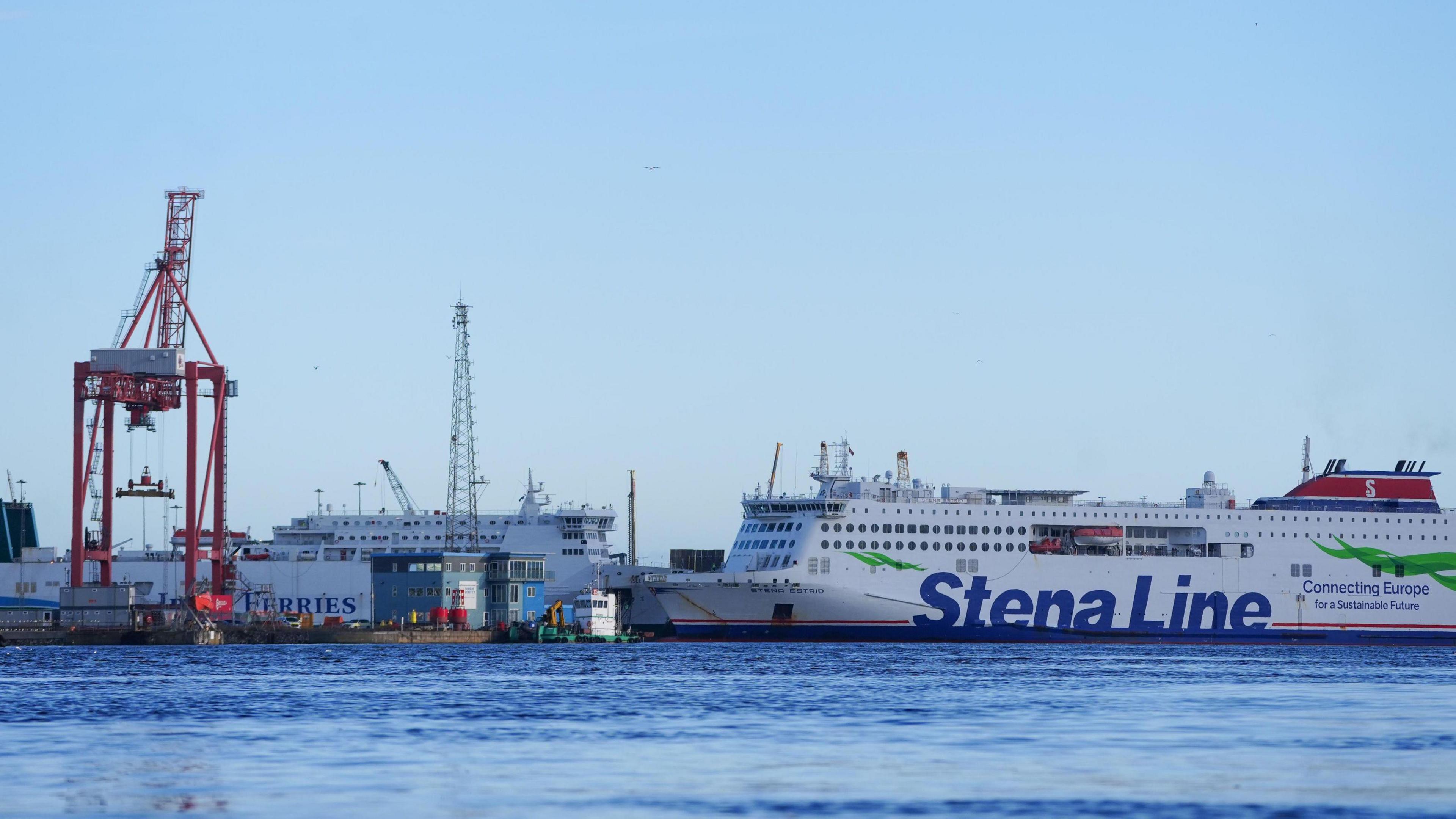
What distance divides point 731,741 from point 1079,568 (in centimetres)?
5048

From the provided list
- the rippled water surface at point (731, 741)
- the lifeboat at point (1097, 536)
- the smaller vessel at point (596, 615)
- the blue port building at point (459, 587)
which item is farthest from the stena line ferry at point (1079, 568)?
the rippled water surface at point (731, 741)

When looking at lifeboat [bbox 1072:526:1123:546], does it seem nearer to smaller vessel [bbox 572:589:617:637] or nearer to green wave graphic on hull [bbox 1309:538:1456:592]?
green wave graphic on hull [bbox 1309:538:1456:592]

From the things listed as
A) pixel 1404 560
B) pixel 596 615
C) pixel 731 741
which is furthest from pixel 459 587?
pixel 731 741

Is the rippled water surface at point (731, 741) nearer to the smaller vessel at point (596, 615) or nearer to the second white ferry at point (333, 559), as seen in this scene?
the smaller vessel at point (596, 615)

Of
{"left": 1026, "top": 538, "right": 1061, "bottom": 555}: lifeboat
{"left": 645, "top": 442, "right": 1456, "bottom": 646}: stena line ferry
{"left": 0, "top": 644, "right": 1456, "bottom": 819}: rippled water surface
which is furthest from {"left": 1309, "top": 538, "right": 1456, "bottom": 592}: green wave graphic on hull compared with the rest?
{"left": 0, "top": 644, "right": 1456, "bottom": 819}: rippled water surface

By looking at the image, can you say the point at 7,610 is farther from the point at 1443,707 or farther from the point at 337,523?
the point at 1443,707

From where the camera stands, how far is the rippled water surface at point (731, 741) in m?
23.2

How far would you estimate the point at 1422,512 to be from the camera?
276ft

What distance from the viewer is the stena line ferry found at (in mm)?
76875

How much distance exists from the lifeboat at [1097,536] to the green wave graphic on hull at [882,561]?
8266mm

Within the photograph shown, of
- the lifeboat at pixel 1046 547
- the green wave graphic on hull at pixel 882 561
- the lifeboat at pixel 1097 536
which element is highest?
the lifeboat at pixel 1097 536

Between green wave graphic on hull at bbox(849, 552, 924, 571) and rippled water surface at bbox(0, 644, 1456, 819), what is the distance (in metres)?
19.5

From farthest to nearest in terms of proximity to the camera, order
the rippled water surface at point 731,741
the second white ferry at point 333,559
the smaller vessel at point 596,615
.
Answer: the second white ferry at point 333,559 → the smaller vessel at point 596,615 → the rippled water surface at point 731,741

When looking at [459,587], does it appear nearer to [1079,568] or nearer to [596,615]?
[596,615]
